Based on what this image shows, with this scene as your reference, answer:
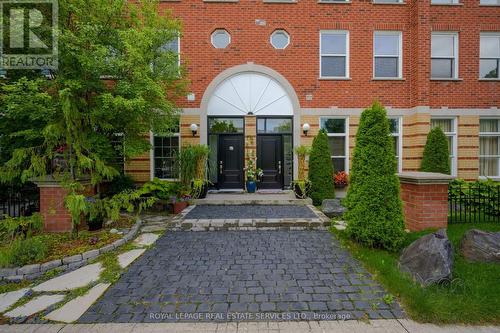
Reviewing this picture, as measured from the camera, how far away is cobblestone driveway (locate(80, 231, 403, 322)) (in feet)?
10.0

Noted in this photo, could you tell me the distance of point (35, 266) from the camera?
412cm

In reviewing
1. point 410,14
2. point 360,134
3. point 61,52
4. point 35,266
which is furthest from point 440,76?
point 35,266

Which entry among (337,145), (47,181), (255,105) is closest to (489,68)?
(337,145)

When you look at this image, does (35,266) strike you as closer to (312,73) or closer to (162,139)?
(162,139)

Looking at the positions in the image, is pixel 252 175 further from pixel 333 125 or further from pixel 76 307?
pixel 76 307

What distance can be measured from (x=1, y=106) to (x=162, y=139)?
16.7 feet

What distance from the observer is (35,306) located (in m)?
3.26

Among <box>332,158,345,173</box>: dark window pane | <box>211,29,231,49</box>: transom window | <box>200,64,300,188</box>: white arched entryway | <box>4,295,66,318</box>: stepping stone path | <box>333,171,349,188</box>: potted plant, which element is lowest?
<box>4,295,66,318</box>: stepping stone path

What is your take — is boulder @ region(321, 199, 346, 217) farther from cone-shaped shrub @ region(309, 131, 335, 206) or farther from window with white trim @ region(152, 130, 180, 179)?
window with white trim @ region(152, 130, 180, 179)

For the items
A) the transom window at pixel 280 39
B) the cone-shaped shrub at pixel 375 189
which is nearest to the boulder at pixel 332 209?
the cone-shaped shrub at pixel 375 189

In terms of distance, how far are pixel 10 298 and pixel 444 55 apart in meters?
14.6

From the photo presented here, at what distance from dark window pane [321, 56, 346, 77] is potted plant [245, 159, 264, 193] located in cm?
466

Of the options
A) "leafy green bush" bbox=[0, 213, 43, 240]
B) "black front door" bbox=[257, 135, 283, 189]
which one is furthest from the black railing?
"leafy green bush" bbox=[0, 213, 43, 240]

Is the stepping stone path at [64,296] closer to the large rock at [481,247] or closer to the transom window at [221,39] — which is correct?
the large rock at [481,247]
